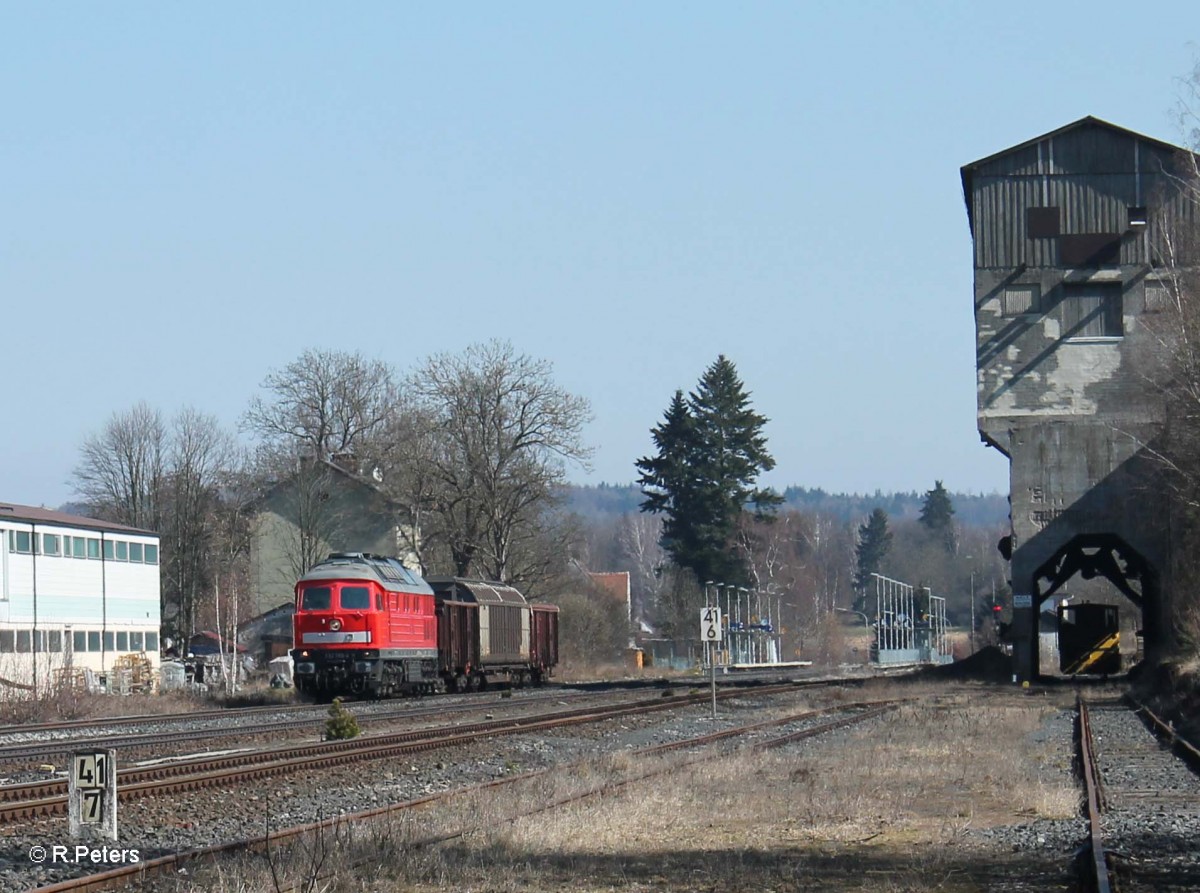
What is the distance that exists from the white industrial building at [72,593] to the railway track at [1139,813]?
29565mm

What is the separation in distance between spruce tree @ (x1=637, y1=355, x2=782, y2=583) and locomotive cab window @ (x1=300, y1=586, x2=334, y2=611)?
207ft

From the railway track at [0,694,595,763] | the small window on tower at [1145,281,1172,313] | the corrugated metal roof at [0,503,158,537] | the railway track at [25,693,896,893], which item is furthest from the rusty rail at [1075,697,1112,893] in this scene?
the corrugated metal roof at [0,503,158,537]

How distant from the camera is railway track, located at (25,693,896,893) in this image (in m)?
10.4

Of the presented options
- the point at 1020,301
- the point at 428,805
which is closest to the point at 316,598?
the point at 428,805

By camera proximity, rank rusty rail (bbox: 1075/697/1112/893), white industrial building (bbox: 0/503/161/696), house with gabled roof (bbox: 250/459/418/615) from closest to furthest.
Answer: rusty rail (bbox: 1075/697/1112/893)
white industrial building (bbox: 0/503/161/696)
house with gabled roof (bbox: 250/459/418/615)

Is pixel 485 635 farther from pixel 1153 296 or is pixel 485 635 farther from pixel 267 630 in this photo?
pixel 267 630

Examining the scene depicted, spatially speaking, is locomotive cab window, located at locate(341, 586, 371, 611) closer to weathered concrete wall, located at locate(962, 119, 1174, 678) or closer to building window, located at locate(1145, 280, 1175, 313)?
weathered concrete wall, located at locate(962, 119, 1174, 678)

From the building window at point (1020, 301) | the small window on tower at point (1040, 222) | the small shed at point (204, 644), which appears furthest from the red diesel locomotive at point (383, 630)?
the small shed at point (204, 644)

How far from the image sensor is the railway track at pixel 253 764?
49.8 feet

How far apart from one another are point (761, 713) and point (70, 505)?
67719 mm

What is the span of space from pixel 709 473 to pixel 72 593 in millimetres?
54723

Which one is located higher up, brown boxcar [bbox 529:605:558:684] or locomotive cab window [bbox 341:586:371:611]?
locomotive cab window [bbox 341:586:371:611]

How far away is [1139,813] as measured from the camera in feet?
47.5

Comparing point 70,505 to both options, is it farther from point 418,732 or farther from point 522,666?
point 418,732
